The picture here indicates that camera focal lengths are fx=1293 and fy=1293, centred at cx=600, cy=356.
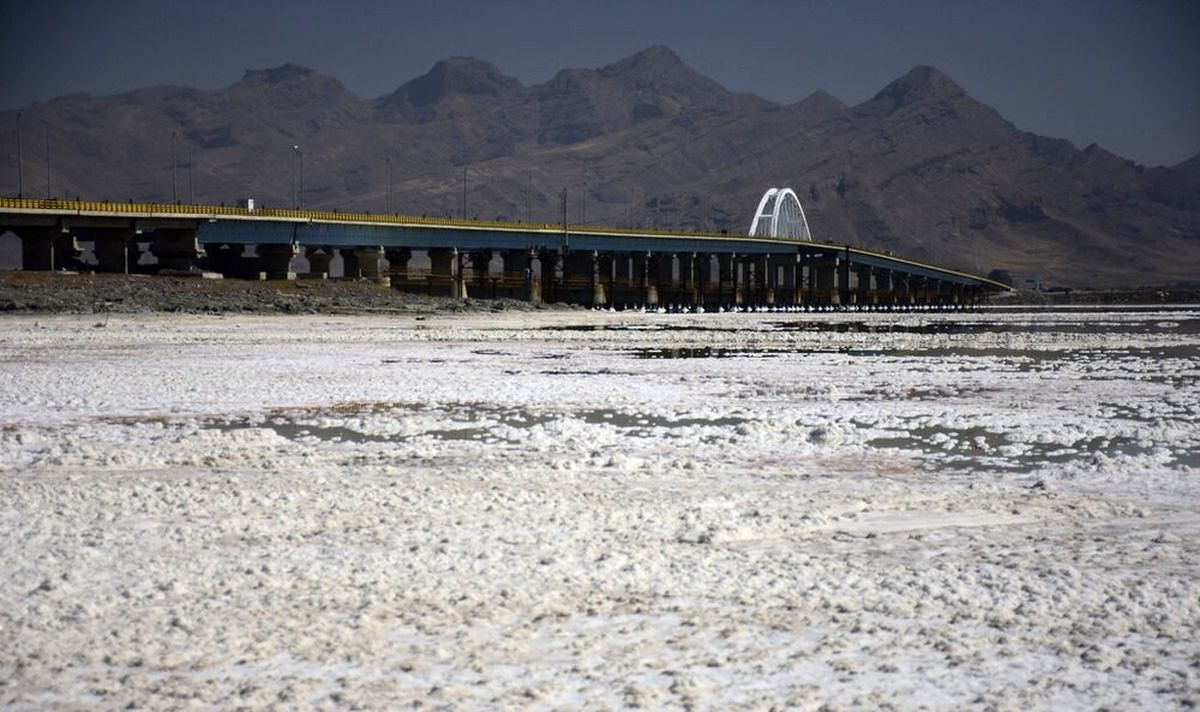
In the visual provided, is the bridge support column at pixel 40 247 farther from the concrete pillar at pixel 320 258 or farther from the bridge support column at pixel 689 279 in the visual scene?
the bridge support column at pixel 689 279

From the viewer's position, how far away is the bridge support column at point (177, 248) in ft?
299

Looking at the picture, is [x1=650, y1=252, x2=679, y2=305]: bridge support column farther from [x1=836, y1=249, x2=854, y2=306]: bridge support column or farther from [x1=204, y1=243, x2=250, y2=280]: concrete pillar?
[x1=204, y1=243, x2=250, y2=280]: concrete pillar

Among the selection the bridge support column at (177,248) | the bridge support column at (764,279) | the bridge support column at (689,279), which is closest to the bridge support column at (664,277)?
the bridge support column at (689,279)

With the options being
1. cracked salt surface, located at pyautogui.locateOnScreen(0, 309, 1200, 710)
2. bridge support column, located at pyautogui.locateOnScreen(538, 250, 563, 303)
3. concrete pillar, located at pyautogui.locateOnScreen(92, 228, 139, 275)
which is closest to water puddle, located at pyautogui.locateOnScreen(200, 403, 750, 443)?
cracked salt surface, located at pyautogui.locateOnScreen(0, 309, 1200, 710)

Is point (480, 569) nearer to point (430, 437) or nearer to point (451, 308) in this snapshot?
point (430, 437)

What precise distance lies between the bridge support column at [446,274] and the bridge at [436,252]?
0.11 meters

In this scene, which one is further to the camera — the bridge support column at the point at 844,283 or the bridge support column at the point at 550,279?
the bridge support column at the point at 844,283

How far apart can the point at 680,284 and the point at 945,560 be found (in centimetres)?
14683

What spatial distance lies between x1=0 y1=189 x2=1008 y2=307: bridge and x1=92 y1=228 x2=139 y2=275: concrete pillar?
66 mm

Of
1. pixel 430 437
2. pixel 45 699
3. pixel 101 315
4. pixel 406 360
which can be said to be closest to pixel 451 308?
pixel 101 315

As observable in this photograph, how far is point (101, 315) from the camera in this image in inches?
2346

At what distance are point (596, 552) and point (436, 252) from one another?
112909mm

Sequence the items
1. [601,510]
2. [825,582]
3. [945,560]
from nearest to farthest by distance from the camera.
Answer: [825,582]
[945,560]
[601,510]

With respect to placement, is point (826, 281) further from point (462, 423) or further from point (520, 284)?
point (462, 423)
